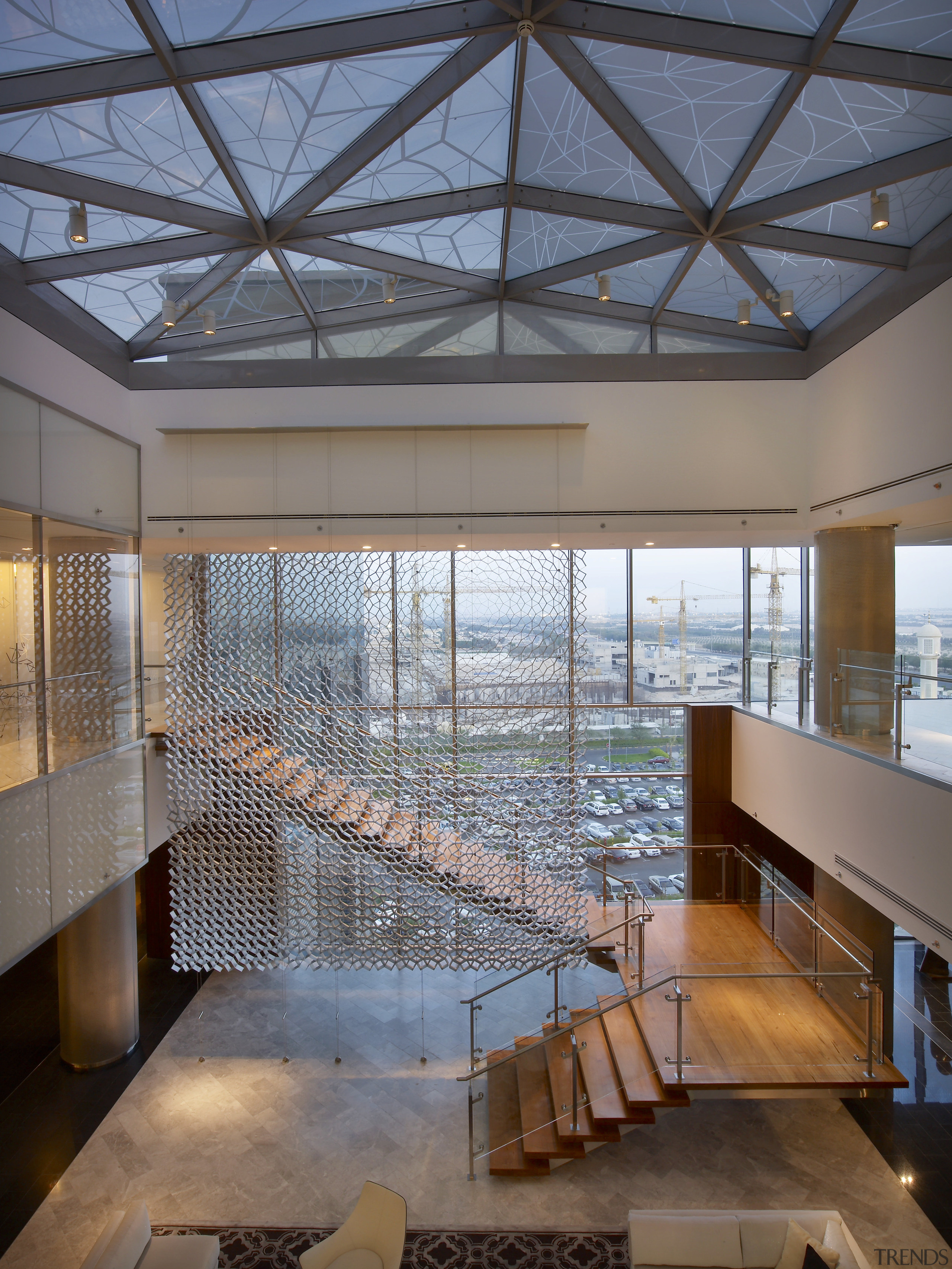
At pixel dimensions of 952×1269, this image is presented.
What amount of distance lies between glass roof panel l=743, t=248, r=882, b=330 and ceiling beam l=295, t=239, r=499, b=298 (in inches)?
103

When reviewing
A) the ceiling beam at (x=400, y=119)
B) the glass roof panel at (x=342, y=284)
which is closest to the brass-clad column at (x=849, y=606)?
the glass roof panel at (x=342, y=284)

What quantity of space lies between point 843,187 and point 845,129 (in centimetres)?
54

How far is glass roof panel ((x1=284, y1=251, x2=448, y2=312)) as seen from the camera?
6.47 metres

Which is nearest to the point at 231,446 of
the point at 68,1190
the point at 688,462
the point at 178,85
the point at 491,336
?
the point at 491,336

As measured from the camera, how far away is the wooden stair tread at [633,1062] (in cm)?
603

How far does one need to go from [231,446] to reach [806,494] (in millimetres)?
6385

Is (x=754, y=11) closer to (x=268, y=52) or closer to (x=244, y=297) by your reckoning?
(x=268, y=52)

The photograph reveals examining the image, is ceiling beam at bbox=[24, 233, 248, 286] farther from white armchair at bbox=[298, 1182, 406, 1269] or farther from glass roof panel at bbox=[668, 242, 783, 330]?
white armchair at bbox=[298, 1182, 406, 1269]

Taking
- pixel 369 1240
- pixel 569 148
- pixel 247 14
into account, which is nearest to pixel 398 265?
pixel 569 148

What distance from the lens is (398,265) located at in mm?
6477

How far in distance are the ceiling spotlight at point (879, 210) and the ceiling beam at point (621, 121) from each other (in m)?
1.25

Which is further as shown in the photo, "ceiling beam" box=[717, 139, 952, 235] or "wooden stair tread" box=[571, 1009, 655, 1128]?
"wooden stair tread" box=[571, 1009, 655, 1128]

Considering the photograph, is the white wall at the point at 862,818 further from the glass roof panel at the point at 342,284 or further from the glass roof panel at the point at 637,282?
the glass roof panel at the point at 342,284

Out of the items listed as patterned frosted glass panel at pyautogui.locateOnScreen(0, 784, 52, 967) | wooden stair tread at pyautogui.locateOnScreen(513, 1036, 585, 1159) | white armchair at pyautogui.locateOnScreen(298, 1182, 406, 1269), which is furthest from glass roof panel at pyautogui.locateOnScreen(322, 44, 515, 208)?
wooden stair tread at pyautogui.locateOnScreen(513, 1036, 585, 1159)
